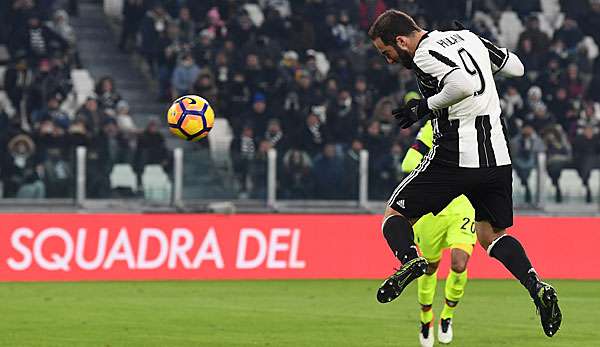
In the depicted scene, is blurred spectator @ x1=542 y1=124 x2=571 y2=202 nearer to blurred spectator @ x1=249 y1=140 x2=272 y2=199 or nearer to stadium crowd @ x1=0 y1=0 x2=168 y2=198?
blurred spectator @ x1=249 y1=140 x2=272 y2=199

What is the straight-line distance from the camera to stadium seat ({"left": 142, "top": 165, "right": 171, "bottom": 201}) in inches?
745

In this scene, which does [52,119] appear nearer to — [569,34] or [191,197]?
[191,197]

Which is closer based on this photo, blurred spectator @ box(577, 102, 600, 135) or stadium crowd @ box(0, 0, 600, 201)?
stadium crowd @ box(0, 0, 600, 201)

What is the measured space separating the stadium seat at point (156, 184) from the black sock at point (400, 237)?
10.3 metres

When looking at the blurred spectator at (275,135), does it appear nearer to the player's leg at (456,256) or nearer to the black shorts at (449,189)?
the player's leg at (456,256)

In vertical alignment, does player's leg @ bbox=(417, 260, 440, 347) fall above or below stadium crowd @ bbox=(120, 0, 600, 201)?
below

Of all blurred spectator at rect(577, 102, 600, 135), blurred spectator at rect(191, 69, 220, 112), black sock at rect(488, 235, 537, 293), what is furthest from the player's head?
blurred spectator at rect(577, 102, 600, 135)

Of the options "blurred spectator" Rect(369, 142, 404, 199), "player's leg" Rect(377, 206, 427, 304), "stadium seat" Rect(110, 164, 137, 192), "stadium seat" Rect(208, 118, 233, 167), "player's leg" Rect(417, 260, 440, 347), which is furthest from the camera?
"blurred spectator" Rect(369, 142, 404, 199)

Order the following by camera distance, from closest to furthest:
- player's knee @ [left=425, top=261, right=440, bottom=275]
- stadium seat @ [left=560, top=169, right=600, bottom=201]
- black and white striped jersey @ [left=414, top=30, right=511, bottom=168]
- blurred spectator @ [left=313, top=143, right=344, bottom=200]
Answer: black and white striped jersey @ [left=414, top=30, right=511, bottom=168] → player's knee @ [left=425, top=261, right=440, bottom=275] → blurred spectator @ [left=313, top=143, right=344, bottom=200] → stadium seat @ [left=560, top=169, right=600, bottom=201]

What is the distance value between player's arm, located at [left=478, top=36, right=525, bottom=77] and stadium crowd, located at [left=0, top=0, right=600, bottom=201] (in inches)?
415

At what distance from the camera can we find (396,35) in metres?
8.66

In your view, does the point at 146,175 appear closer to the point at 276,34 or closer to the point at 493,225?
the point at 276,34

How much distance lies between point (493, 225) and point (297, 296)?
724cm

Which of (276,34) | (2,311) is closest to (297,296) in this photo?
(2,311)
